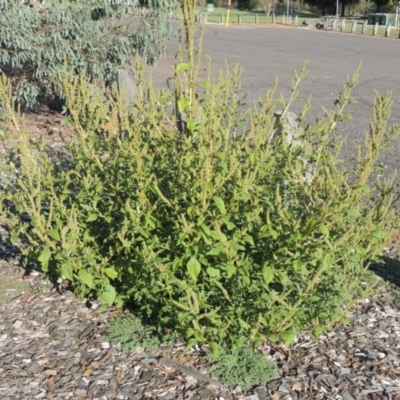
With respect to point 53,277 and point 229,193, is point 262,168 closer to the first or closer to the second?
point 229,193

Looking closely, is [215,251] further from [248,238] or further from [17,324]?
[17,324]

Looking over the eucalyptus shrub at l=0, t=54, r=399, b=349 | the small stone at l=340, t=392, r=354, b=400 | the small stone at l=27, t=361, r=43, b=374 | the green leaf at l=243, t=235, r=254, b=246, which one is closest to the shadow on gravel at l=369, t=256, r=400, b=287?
the eucalyptus shrub at l=0, t=54, r=399, b=349

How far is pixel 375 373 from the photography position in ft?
9.86

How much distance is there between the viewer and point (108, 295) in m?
3.16

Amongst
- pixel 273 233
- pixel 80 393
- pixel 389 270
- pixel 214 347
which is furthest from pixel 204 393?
pixel 389 270

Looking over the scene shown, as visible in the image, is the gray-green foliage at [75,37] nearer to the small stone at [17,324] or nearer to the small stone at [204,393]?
the small stone at [17,324]

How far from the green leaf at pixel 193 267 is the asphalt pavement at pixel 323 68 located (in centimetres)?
360

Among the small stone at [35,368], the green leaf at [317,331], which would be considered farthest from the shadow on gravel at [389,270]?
the small stone at [35,368]

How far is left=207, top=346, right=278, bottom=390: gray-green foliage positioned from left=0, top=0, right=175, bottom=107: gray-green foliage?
16.4ft

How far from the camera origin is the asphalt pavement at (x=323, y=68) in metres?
10.5

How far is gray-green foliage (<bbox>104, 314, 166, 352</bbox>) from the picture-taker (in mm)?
3176

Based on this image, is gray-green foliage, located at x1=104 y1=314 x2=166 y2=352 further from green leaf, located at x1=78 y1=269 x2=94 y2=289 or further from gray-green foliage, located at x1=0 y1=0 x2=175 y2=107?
gray-green foliage, located at x1=0 y1=0 x2=175 y2=107

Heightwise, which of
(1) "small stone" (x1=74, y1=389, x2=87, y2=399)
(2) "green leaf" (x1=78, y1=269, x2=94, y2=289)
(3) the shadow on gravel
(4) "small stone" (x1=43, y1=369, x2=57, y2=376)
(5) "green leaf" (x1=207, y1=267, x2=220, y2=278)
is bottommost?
(3) the shadow on gravel

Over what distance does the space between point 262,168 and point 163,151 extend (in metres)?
0.54
